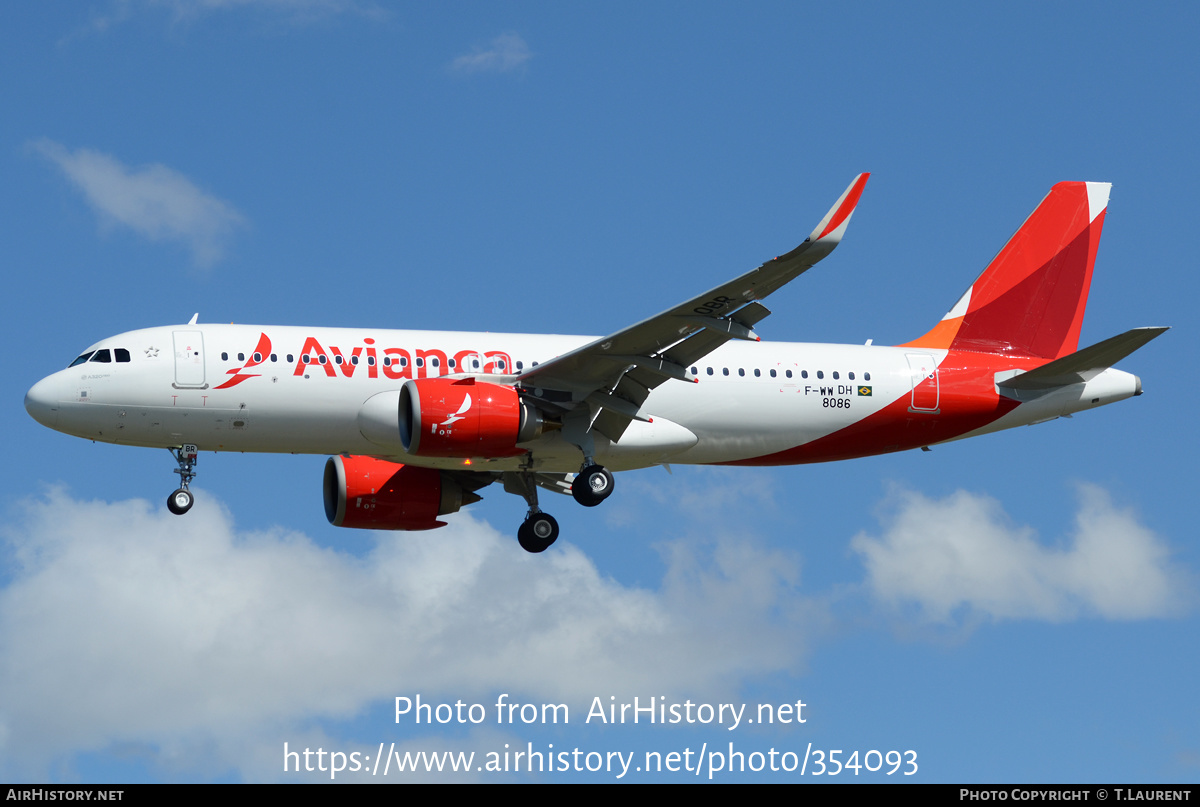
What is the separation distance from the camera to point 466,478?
37.2 metres

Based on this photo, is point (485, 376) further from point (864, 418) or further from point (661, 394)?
point (864, 418)

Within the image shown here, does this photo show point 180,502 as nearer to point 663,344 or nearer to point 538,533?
point 538,533

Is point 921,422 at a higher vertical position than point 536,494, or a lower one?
higher

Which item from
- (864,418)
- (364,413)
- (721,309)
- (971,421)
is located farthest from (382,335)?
(971,421)

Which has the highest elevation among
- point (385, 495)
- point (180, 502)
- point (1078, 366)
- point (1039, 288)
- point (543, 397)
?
point (1039, 288)

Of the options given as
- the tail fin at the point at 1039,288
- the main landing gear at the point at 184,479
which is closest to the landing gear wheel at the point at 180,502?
the main landing gear at the point at 184,479

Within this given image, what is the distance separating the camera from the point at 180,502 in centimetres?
3238

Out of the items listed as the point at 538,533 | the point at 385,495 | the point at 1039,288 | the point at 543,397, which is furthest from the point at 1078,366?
the point at 385,495

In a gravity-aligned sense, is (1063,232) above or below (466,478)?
above

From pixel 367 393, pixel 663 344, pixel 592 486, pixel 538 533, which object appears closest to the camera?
pixel 663 344

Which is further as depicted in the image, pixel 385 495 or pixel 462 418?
pixel 385 495

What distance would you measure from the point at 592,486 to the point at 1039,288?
13.7m

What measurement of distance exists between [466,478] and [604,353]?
7.61m

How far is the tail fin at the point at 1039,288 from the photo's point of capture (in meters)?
37.9
